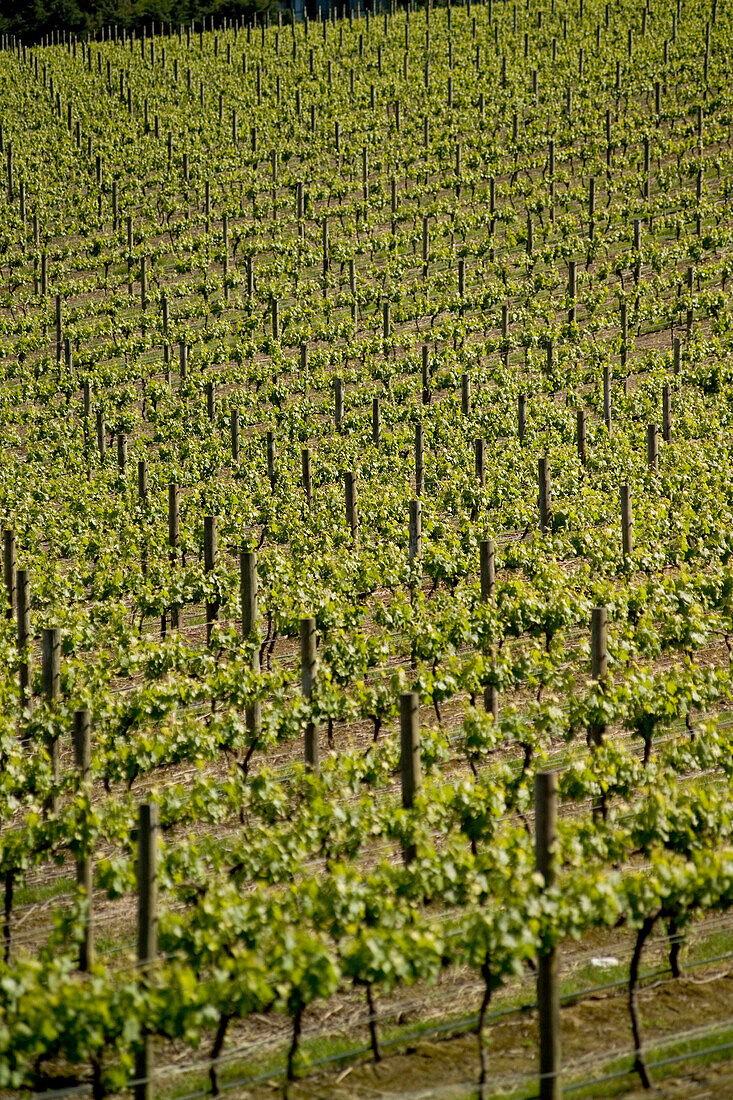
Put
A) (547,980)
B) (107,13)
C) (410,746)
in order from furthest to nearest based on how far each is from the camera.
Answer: (107,13) → (410,746) → (547,980)

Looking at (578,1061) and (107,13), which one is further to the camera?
(107,13)

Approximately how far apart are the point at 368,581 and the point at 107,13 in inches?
2068

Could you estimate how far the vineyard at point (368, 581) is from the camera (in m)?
7.47

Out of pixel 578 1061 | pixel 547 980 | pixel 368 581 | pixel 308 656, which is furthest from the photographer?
pixel 368 581

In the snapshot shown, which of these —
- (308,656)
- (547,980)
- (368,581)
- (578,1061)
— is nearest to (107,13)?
Result: (368,581)

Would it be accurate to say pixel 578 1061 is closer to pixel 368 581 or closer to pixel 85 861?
pixel 85 861

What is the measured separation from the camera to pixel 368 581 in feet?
45.7

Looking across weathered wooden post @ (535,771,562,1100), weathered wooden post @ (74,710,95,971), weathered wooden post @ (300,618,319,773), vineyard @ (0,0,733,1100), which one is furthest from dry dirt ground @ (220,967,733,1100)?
weathered wooden post @ (300,618,319,773)

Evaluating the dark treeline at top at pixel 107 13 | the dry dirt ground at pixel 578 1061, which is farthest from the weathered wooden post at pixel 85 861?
the dark treeline at top at pixel 107 13

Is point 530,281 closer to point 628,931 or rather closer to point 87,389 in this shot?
point 87,389

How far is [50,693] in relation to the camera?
10930mm

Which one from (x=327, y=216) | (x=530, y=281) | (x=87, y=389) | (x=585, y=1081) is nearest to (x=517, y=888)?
(x=585, y=1081)

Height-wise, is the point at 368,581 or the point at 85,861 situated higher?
the point at 85,861

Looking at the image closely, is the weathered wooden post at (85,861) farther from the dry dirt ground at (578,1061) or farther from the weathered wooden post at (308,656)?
the weathered wooden post at (308,656)
